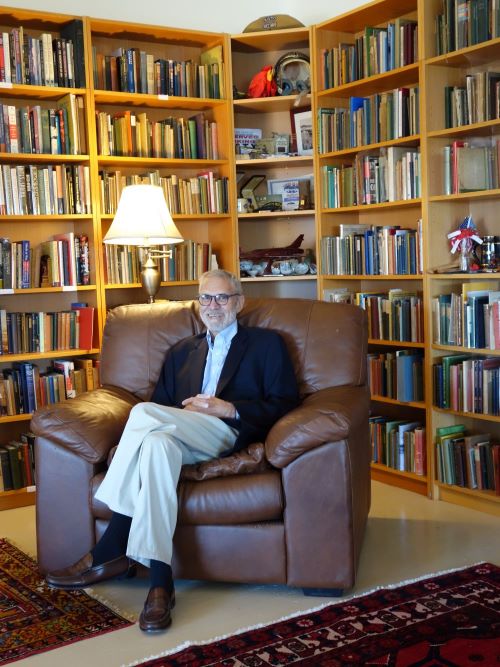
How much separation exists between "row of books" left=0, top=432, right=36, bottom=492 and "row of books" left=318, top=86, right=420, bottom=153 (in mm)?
2236

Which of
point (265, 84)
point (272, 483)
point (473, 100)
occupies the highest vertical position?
point (265, 84)

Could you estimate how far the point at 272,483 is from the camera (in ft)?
9.46

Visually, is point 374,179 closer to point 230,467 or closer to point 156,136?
point 156,136

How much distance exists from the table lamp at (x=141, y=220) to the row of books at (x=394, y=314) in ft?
3.50

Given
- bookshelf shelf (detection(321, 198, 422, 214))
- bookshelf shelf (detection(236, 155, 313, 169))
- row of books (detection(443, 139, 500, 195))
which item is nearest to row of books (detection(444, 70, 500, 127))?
row of books (detection(443, 139, 500, 195))

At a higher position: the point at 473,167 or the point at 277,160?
the point at 277,160

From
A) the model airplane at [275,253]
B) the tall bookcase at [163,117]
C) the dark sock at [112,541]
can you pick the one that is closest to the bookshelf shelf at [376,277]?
the model airplane at [275,253]

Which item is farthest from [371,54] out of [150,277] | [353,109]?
[150,277]

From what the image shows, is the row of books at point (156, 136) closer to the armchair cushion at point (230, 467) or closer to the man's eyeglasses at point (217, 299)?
the man's eyeglasses at point (217, 299)

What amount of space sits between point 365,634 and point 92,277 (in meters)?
2.51

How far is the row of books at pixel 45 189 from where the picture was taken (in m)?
4.23

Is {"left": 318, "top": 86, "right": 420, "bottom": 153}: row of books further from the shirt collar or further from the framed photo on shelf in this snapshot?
the shirt collar

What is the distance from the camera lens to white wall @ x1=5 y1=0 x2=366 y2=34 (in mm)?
4602

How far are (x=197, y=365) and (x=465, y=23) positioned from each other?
195cm
